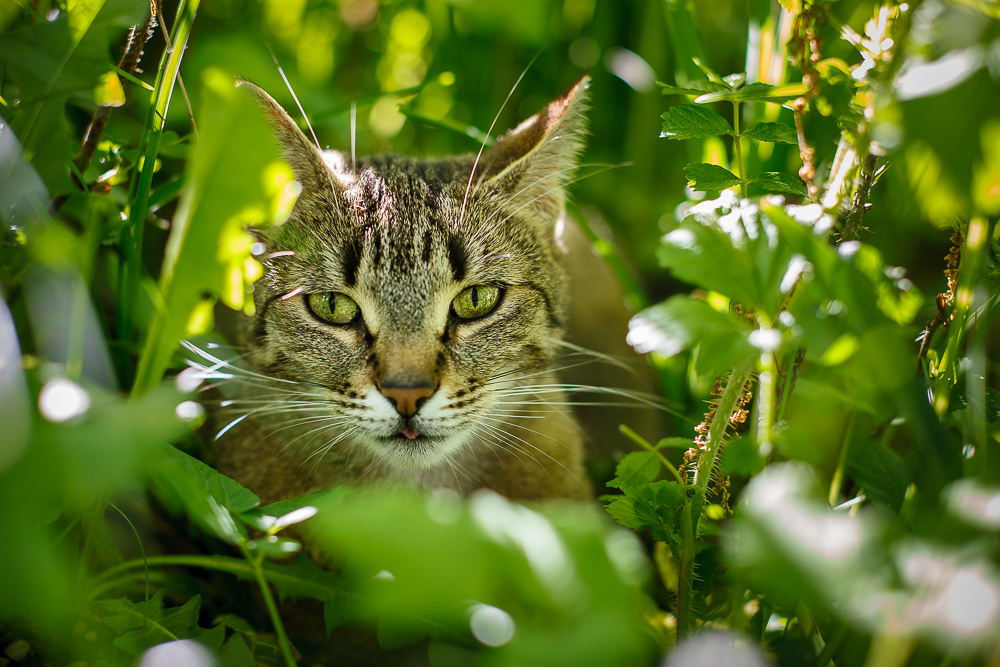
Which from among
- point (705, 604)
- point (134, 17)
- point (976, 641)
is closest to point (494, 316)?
point (705, 604)

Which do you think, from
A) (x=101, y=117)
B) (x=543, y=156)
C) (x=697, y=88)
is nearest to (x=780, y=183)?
(x=697, y=88)

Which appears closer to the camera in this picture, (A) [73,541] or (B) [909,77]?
(B) [909,77]

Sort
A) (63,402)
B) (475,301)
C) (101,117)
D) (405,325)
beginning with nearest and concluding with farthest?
(63,402) < (101,117) < (405,325) < (475,301)

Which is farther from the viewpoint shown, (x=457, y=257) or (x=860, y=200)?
(x=457, y=257)

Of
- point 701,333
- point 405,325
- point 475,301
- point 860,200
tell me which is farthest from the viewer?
point 475,301

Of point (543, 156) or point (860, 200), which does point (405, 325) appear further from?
point (860, 200)

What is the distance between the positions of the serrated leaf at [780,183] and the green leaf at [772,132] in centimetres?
6

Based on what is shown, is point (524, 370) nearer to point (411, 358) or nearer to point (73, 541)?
point (411, 358)

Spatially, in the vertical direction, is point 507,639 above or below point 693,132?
below

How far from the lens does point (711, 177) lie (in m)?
0.99

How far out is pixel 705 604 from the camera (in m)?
1.08

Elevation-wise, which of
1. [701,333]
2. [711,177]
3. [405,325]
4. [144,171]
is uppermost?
[144,171]

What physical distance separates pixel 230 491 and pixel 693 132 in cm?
95

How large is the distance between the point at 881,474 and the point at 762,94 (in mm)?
662
